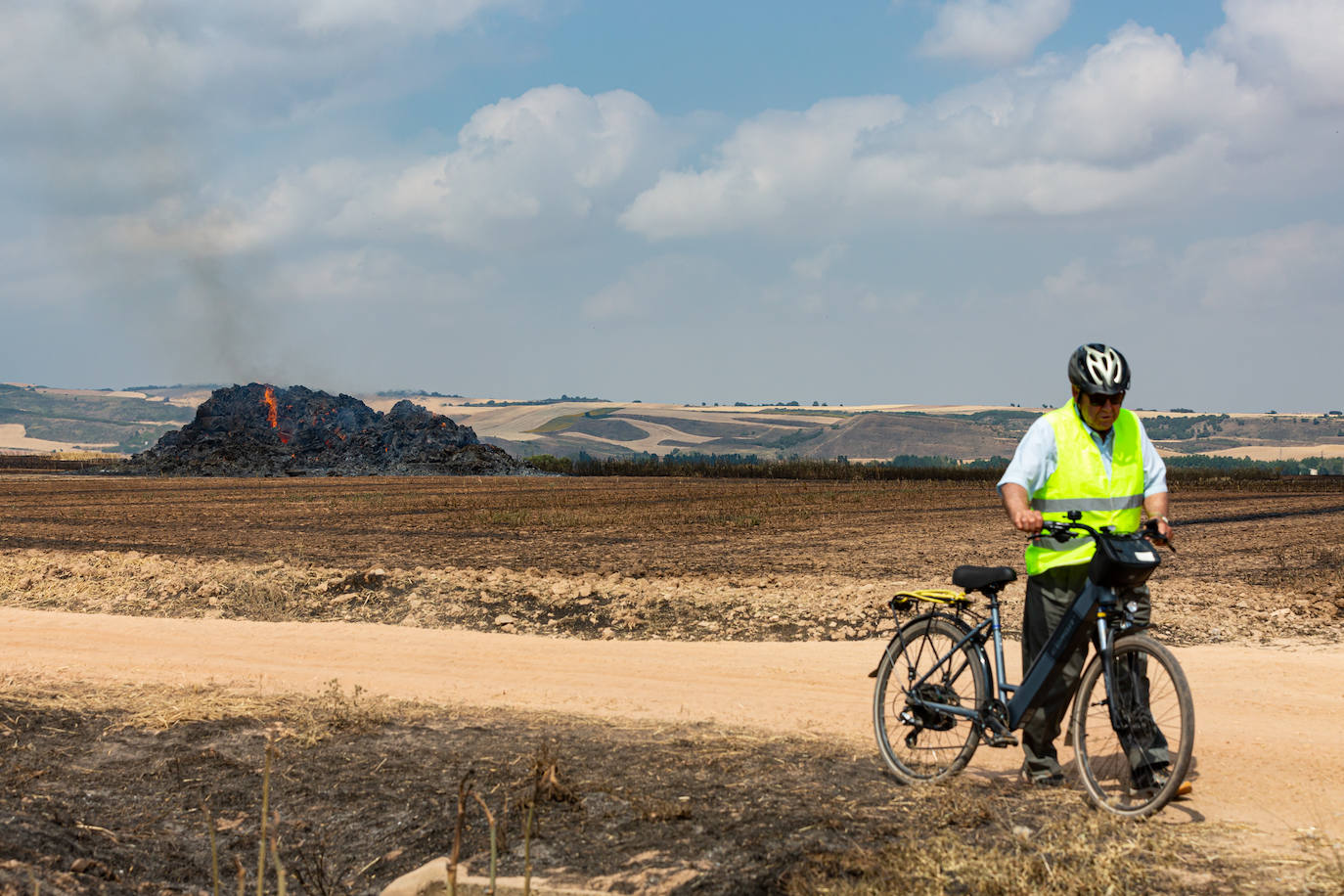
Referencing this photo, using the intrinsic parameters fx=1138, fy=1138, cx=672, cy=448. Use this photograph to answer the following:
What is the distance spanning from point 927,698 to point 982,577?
0.89m

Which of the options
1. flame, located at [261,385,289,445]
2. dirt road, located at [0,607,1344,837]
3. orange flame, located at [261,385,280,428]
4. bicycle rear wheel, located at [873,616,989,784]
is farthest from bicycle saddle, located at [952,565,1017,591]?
orange flame, located at [261,385,280,428]

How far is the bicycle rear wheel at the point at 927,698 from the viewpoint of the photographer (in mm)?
6496

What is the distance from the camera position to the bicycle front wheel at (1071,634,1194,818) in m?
5.60

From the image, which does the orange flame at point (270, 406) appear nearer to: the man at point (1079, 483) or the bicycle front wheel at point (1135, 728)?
the man at point (1079, 483)

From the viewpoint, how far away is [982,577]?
6.28 m

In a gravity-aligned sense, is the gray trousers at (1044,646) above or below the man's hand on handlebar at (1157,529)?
below

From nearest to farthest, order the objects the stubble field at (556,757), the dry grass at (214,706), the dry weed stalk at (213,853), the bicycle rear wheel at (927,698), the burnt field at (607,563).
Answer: the dry weed stalk at (213,853) < the stubble field at (556,757) < the bicycle rear wheel at (927,698) < the dry grass at (214,706) < the burnt field at (607,563)

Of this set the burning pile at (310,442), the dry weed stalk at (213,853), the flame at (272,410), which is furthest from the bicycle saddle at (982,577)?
the flame at (272,410)

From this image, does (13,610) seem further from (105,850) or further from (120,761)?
(105,850)

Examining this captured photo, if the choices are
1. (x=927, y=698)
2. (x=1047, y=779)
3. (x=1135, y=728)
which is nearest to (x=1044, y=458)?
(x=1135, y=728)

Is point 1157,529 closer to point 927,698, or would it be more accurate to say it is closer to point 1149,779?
point 1149,779

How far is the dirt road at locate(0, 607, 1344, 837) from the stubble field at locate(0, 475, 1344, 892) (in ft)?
1.51

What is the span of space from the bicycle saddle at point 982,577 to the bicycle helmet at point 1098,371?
1087 millimetres

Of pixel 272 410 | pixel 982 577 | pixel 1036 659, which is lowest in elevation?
pixel 1036 659
